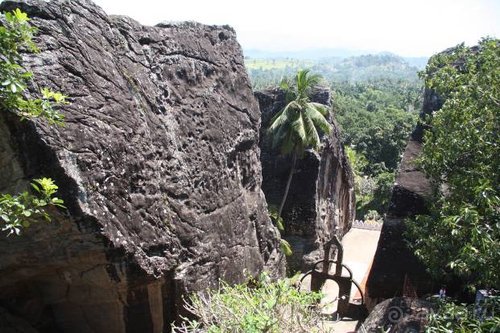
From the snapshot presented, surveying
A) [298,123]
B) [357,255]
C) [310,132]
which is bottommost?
[357,255]

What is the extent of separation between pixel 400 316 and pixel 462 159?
422 centimetres

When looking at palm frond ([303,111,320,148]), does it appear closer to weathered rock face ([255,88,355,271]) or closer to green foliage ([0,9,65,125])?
weathered rock face ([255,88,355,271])

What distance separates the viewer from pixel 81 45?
10242 millimetres

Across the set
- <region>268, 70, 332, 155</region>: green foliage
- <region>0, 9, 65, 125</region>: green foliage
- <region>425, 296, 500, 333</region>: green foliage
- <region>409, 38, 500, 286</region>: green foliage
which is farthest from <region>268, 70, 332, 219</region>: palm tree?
<region>0, 9, 65, 125</region>: green foliage

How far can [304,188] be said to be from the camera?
29.3 meters

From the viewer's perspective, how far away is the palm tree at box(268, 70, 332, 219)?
88.6 feet

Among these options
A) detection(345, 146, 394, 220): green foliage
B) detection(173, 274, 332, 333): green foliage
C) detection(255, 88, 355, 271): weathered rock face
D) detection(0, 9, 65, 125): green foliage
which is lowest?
detection(345, 146, 394, 220): green foliage

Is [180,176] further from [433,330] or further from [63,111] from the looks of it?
[433,330]

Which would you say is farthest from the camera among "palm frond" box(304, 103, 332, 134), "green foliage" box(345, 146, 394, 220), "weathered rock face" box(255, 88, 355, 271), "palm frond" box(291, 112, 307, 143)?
"green foliage" box(345, 146, 394, 220)

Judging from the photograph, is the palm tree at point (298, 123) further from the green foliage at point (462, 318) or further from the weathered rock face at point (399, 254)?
the green foliage at point (462, 318)

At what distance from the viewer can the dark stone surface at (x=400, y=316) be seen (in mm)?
11352

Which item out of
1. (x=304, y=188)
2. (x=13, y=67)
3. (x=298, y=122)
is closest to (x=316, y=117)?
(x=298, y=122)

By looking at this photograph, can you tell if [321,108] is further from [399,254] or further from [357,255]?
[399,254]

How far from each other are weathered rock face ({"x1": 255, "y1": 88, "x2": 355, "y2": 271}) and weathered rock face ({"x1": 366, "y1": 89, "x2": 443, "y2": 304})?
10800mm
